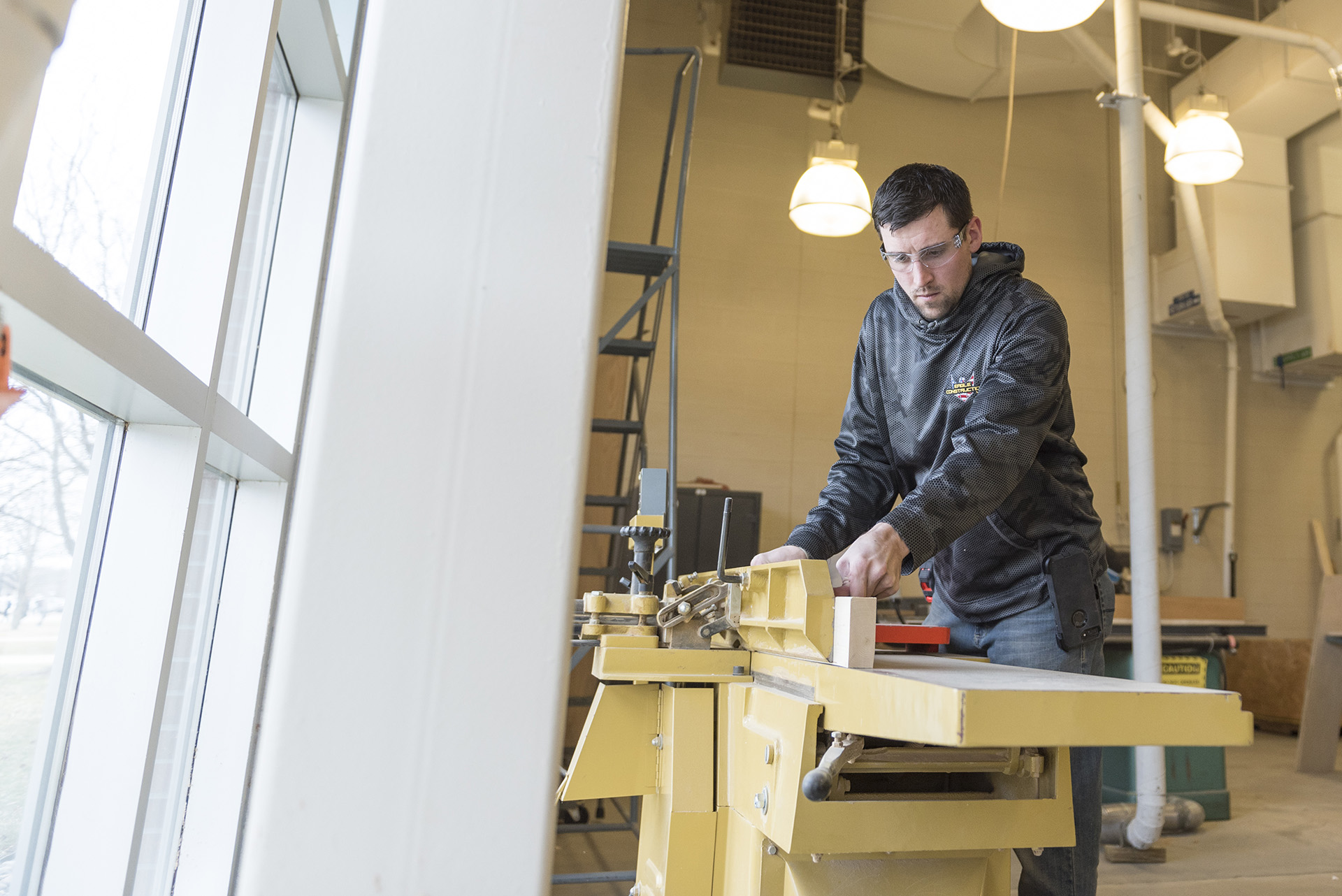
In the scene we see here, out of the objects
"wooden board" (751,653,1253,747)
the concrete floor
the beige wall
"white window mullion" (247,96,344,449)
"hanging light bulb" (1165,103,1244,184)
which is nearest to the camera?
"wooden board" (751,653,1253,747)

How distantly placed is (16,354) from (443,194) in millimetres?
389

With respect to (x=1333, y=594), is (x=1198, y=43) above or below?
above

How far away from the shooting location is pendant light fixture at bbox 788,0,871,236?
339 centimetres

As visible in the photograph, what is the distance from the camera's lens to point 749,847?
1047 millimetres

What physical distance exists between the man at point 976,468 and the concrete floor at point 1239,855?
59.2 inches

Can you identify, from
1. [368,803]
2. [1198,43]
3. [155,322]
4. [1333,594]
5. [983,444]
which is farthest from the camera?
[1198,43]

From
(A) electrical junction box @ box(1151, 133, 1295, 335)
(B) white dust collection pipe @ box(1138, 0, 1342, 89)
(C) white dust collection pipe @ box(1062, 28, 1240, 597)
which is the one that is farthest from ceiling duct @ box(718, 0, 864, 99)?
(A) electrical junction box @ box(1151, 133, 1295, 335)

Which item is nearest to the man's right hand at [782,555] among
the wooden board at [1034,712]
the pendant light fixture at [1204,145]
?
the wooden board at [1034,712]

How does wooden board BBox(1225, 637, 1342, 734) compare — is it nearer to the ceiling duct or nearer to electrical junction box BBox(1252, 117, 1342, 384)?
electrical junction box BBox(1252, 117, 1342, 384)

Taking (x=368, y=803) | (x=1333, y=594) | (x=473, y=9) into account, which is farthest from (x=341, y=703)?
(x=1333, y=594)

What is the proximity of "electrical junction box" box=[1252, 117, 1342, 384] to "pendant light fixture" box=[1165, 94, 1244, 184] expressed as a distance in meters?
2.47

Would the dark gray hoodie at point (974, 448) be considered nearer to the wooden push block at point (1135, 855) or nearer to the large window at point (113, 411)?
the large window at point (113, 411)

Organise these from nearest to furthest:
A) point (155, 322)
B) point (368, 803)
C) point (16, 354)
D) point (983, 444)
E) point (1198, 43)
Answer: point (368, 803)
point (16, 354)
point (155, 322)
point (983, 444)
point (1198, 43)

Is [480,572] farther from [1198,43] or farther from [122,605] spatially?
[1198,43]
